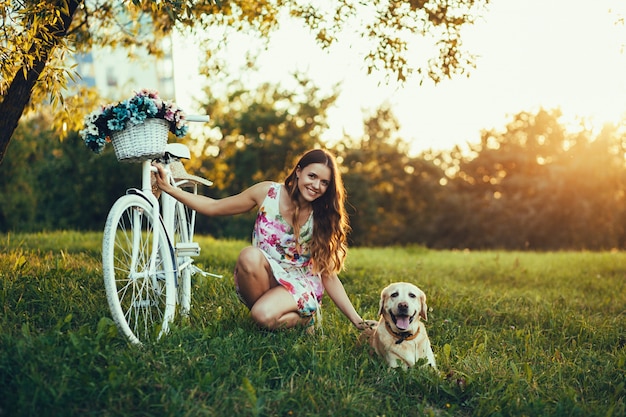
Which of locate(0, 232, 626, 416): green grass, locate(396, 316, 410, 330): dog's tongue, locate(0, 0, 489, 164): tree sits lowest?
locate(0, 232, 626, 416): green grass

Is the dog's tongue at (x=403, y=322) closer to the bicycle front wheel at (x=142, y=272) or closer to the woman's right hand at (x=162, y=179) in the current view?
the bicycle front wheel at (x=142, y=272)

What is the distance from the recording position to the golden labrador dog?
3.83 meters

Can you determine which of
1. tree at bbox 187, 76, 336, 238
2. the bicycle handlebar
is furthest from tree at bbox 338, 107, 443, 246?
the bicycle handlebar

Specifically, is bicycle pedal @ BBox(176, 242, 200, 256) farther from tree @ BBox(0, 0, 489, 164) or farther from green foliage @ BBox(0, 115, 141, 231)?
green foliage @ BBox(0, 115, 141, 231)

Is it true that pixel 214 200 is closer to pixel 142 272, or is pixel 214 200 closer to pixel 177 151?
pixel 177 151

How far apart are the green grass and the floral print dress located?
0.27 metres

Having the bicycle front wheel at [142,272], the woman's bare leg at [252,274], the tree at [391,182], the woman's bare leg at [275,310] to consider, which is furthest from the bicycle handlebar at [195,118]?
the tree at [391,182]

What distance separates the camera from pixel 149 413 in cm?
293

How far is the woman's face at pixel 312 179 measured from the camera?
408 centimetres

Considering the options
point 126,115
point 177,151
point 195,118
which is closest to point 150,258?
point 177,151

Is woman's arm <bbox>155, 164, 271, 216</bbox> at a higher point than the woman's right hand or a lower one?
lower

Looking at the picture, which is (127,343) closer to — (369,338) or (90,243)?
(369,338)

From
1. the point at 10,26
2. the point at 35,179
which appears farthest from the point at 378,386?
the point at 35,179

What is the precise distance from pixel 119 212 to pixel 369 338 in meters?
1.80
